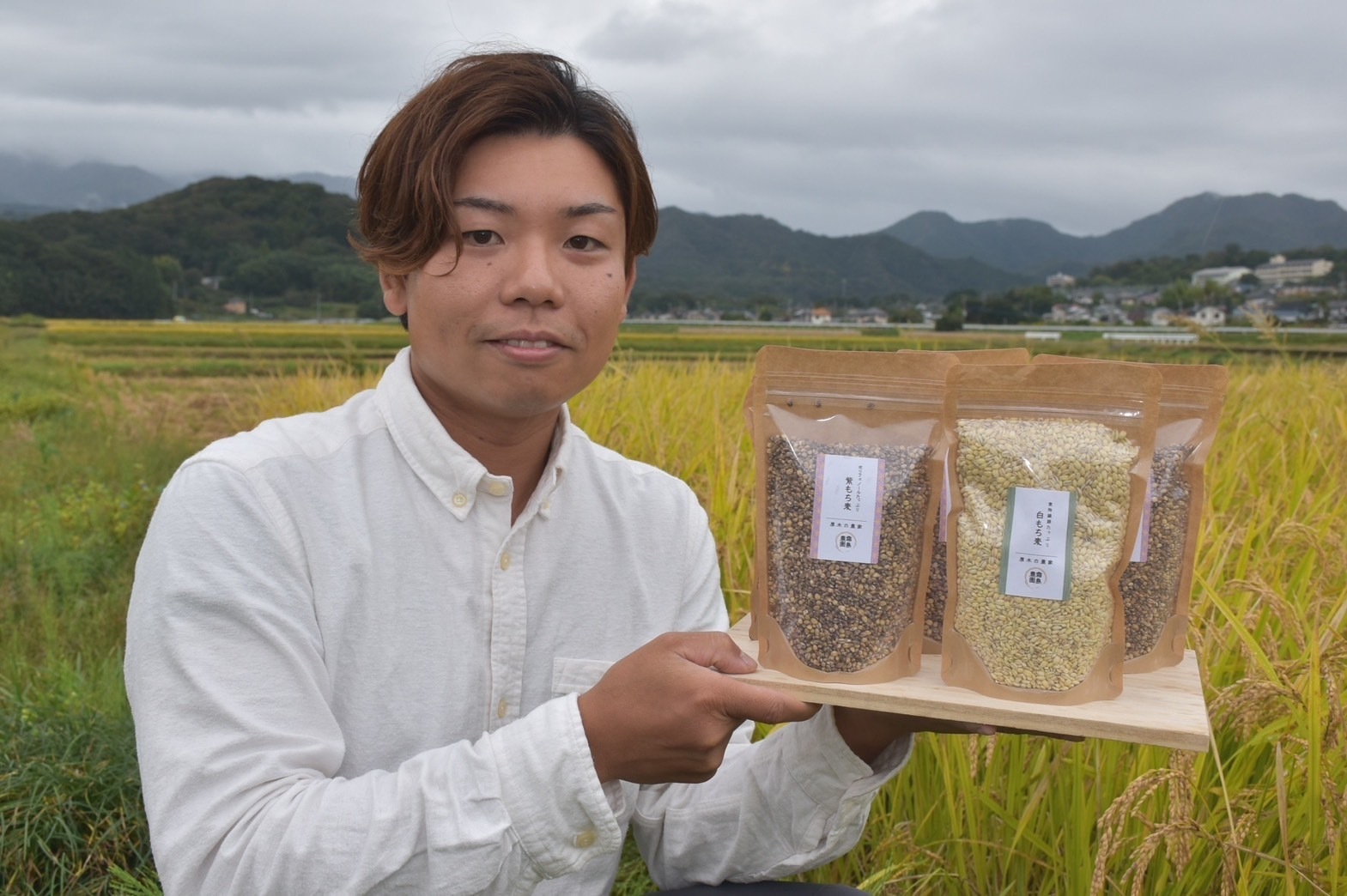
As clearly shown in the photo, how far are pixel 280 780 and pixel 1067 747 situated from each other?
4.27ft

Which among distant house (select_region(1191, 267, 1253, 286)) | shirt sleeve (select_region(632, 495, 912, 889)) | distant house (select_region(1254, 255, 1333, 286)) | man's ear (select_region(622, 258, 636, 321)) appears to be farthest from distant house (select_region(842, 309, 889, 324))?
shirt sleeve (select_region(632, 495, 912, 889))

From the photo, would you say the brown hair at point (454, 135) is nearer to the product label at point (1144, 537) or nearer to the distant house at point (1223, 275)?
the product label at point (1144, 537)

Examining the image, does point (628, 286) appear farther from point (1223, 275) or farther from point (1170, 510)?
point (1223, 275)

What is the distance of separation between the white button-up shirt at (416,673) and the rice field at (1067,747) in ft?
1.34

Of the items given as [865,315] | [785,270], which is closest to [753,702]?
[865,315]

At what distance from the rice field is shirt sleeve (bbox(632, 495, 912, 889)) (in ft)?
0.99

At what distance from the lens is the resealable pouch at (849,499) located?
1.11 m

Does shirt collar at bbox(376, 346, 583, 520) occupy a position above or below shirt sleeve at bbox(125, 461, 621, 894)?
above

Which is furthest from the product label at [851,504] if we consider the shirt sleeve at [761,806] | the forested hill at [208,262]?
the forested hill at [208,262]

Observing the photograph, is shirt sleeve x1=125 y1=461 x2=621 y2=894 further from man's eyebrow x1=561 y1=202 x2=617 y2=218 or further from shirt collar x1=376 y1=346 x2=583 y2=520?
man's eyebrow x1=561 y1=202 x2=617 y2=218

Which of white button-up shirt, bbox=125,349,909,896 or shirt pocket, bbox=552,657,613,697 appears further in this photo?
shirt pocket, bbox=552,657,613,697

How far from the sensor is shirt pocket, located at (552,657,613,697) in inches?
56.2

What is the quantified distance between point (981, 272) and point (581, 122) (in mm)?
87762

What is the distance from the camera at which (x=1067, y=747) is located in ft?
5.78
